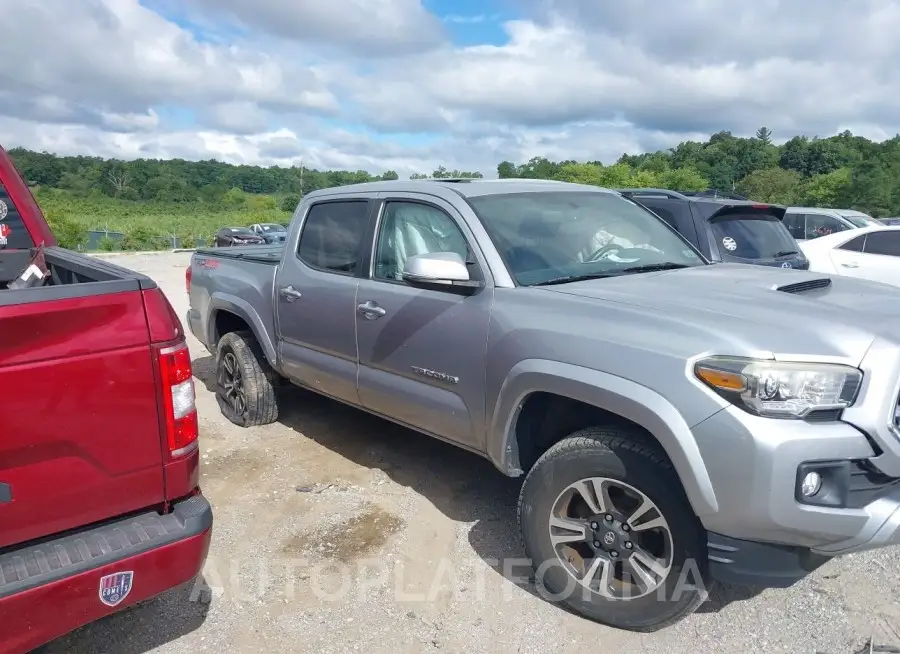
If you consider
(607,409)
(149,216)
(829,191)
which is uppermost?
→ (829,191)

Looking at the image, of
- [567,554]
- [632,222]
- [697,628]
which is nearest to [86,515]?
[567,554]

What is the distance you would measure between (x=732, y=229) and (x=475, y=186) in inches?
138

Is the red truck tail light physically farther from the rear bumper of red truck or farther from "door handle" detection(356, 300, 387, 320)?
"door handle" detection(356, 300, 387, 320)

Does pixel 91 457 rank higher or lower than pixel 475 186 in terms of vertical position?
lower

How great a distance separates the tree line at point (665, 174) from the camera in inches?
2069

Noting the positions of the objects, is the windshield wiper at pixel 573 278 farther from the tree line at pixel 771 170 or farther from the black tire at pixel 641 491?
the tree line at pixel 771 170

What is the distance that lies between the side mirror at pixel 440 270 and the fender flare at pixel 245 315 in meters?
1.92

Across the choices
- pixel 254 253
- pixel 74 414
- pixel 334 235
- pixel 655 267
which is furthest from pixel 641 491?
pixel 254 253

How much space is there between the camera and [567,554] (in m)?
2.95

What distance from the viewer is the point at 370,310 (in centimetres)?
388

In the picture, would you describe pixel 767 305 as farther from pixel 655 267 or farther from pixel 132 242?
pixel 132 242

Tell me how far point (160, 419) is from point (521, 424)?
1.57 metres

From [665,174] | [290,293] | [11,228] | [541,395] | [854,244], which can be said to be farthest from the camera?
[665,174]

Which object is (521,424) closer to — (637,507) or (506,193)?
(637,507)
